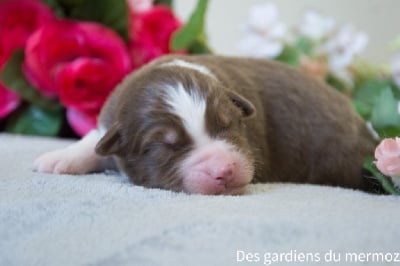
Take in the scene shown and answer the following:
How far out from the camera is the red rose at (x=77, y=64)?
233 cm

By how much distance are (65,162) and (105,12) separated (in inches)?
40.6

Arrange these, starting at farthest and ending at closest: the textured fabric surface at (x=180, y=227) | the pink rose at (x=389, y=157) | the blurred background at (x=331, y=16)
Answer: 1. the blurred background at (x=331, y=16)
2. the pink rose at (x=389, y=157)
3. the textured fabric surface at (x=180, y=227)

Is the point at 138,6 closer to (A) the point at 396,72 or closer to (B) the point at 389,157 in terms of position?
(A) the point at 396,72

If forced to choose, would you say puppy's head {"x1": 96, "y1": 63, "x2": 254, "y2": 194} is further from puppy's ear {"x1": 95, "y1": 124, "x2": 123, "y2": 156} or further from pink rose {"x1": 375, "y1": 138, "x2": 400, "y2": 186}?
pink rose {"x1": 375, "y1": 138, "x2": 400, "y2": 186}

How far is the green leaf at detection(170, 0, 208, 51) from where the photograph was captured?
2.38 m

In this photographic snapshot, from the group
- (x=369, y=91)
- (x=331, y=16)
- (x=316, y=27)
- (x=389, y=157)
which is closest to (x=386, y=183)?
(x=389, y=157)

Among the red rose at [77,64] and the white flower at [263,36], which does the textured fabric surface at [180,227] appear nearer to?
the red rose at [77,64]

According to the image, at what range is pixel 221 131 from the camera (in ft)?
5.13

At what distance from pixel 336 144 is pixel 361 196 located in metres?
0.48

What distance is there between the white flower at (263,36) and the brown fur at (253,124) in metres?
0.85

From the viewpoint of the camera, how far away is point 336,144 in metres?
1.88

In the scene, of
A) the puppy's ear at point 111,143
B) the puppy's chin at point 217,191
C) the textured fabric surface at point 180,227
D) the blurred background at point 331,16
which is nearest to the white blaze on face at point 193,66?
the puppy's ear at point 111,143

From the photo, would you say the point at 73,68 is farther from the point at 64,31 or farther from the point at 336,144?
the point at 336,144

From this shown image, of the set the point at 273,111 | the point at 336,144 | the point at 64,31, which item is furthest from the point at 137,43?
the point at 336,144
